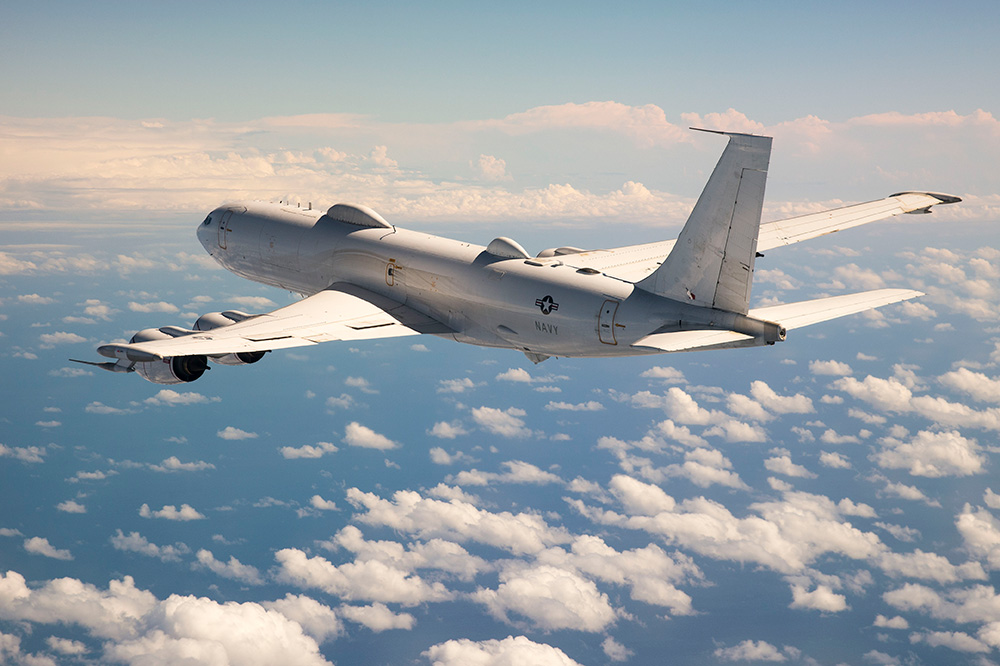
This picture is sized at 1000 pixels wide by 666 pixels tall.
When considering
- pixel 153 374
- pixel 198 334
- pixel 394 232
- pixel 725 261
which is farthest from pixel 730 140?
pixel 153 374

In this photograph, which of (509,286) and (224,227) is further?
(224,227)

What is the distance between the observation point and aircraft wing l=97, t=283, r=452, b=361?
1066 inches

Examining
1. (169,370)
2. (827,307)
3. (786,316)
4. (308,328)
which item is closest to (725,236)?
(786,316)

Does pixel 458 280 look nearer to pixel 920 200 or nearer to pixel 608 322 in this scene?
pixel 608 322

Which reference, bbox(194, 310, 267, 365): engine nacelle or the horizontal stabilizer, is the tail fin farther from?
bbox(194, 310, 267, 365): engine nacelle

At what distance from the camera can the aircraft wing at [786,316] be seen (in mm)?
25125

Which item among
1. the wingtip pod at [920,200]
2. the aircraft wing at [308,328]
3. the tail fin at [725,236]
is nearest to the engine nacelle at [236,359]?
the aircraft wing at [308,328]

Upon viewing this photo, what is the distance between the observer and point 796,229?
37750mm

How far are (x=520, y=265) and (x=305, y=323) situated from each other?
8510 mm

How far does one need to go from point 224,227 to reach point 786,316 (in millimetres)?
27042

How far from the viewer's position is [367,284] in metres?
35.8

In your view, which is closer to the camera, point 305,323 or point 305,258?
point 305,323

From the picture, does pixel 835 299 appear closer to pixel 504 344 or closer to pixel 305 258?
pixel 504 344

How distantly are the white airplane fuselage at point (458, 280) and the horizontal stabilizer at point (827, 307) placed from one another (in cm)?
169
